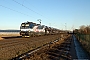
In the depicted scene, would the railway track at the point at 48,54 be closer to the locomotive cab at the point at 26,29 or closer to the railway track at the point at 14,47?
the railway track at the point at 14,47

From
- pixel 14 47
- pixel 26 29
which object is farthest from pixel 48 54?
pixel 26 29

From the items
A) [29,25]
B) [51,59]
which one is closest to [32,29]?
[29,25]

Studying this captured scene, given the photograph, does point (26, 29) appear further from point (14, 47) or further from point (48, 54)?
point (48, 54)

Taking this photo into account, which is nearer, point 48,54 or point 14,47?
point 48,54

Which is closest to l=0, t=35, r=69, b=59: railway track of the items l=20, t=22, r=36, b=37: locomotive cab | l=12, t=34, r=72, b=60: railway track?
l=12, t=34, r=72, b=60: railway track

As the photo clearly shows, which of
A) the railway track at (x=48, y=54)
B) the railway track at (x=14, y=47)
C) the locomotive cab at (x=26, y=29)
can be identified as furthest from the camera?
the locomotive cab at (x=26, y=29)

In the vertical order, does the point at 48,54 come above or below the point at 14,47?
below

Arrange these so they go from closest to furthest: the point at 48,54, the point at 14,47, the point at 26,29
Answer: the point at 48,54 → the point at 14,47 → the point at 26,29

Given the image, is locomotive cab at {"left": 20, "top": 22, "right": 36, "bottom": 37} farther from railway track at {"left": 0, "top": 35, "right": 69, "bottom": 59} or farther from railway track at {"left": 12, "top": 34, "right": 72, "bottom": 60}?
railway track at {"left": 12, "top": 34, "right": 72, "bottom": 60}

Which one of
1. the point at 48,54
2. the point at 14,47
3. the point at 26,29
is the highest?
the point at 26,29

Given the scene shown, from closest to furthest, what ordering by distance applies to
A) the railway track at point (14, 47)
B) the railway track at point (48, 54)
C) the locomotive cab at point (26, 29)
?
the railway track at point (48, 54) → the railway track at point (14, 47) → the locomotive cab at point (26, 29)

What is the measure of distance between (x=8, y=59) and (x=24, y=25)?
3425 centimetres

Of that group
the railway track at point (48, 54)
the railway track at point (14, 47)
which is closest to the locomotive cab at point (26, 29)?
the railway track at point (14, 47)

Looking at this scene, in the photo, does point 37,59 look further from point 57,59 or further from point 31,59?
point 57,59
